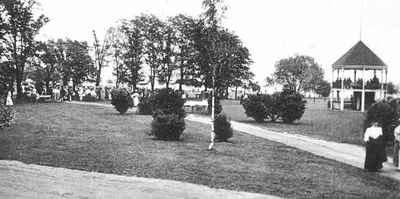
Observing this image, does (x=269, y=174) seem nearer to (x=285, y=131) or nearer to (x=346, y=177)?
(x=346, y=177)

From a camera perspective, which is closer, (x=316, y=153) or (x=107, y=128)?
(x=316, y=153)

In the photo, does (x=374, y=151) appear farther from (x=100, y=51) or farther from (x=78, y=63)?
(x=100, y=51)

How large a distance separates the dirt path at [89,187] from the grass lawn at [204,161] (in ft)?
1.87

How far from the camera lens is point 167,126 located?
16.9 metres

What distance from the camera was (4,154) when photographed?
1207cm

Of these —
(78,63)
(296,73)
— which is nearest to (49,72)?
(78,63)

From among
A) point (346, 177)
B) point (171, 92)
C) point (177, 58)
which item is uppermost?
point (177, 58)

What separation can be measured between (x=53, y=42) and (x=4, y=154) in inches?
2205

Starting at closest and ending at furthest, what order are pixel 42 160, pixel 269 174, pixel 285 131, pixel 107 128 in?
pixel 269 174 < pixel 42 160 < pixel 107 128 < pixel 285 131

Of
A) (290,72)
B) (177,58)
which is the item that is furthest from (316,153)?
(290,72)

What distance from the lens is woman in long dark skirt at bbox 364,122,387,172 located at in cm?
1184

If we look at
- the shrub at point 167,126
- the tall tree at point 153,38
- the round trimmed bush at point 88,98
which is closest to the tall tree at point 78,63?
the round trimmed bush at point 88,98

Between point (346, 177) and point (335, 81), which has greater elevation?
point (335, 81)

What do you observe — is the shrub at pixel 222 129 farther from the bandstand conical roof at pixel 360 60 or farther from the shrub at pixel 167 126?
the bandstand conical roof at pixel 360 60
